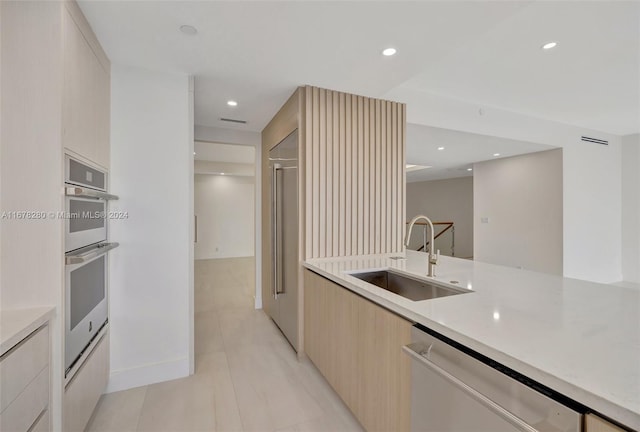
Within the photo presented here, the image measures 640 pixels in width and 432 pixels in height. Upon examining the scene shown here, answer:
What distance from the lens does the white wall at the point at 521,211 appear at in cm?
531

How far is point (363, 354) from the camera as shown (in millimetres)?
1621

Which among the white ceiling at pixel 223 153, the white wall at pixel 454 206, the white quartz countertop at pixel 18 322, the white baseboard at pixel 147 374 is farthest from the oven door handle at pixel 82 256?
the white wall at pixel 454 206

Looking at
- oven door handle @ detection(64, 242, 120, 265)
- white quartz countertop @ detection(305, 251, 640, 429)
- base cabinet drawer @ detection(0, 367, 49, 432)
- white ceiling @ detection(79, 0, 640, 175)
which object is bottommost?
base cabinet drawer @ detection(0, 367, 49, 432)

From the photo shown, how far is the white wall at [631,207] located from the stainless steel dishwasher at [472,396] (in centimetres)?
748

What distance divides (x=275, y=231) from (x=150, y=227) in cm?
140

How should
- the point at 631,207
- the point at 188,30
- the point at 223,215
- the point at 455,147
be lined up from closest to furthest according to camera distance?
the point at 188,30 < the point at 455,147 < the point at 631,207 < the point at 223,215

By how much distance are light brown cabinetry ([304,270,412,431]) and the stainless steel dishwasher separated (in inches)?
4.0

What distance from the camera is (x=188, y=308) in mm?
2336

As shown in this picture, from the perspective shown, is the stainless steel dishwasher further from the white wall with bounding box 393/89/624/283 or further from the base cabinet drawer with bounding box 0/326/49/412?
the white wall with bounding box 393/89/624/283

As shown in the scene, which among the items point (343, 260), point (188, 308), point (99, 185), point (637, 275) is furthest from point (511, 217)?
point (99, 185)

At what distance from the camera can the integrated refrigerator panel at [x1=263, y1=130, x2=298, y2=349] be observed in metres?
2.77

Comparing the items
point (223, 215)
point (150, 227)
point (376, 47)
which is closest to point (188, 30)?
point (376, 47)

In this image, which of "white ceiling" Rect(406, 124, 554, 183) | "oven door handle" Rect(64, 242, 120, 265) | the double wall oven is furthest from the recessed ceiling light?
"white ceiling" Rect(406, 124, 554, 183)

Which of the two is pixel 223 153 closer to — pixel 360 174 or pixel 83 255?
pixel 360 174
